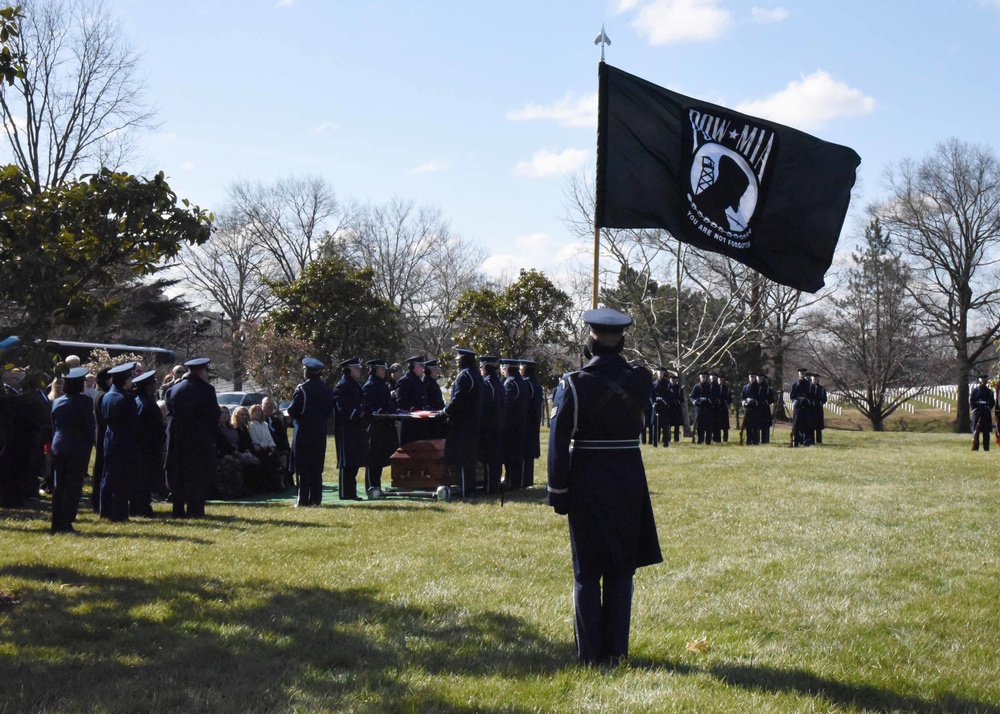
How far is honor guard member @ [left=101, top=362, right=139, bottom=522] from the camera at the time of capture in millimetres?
11445

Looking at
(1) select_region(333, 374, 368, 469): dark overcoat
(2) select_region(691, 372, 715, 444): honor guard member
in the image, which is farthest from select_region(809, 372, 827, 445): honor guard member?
(1) select_region(333, 374, 368, 469): dark overcoat

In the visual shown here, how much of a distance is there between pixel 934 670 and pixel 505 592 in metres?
3.04

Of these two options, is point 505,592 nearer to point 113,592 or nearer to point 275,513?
point 113,592

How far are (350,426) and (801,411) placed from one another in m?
15.5

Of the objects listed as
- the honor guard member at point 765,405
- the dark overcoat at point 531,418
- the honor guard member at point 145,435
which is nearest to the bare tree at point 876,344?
the honor guard member at point 765,405

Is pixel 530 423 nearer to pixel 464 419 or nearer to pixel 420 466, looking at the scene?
pixel 420 466

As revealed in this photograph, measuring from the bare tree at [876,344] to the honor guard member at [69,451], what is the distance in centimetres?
4016

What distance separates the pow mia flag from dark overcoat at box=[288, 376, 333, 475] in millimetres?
7219

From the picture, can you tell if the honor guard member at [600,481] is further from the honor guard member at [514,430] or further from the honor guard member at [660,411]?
the honor guard member at [660,411]

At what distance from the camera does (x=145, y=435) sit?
12.0 metres

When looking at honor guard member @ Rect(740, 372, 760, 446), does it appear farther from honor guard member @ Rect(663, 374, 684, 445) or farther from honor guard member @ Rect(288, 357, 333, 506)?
honor guard member @ Rect(288, 357, 333, 506)

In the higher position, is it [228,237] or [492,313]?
[228,237]

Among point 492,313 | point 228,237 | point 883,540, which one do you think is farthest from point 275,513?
point 228,237

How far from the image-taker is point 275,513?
1252 cm
